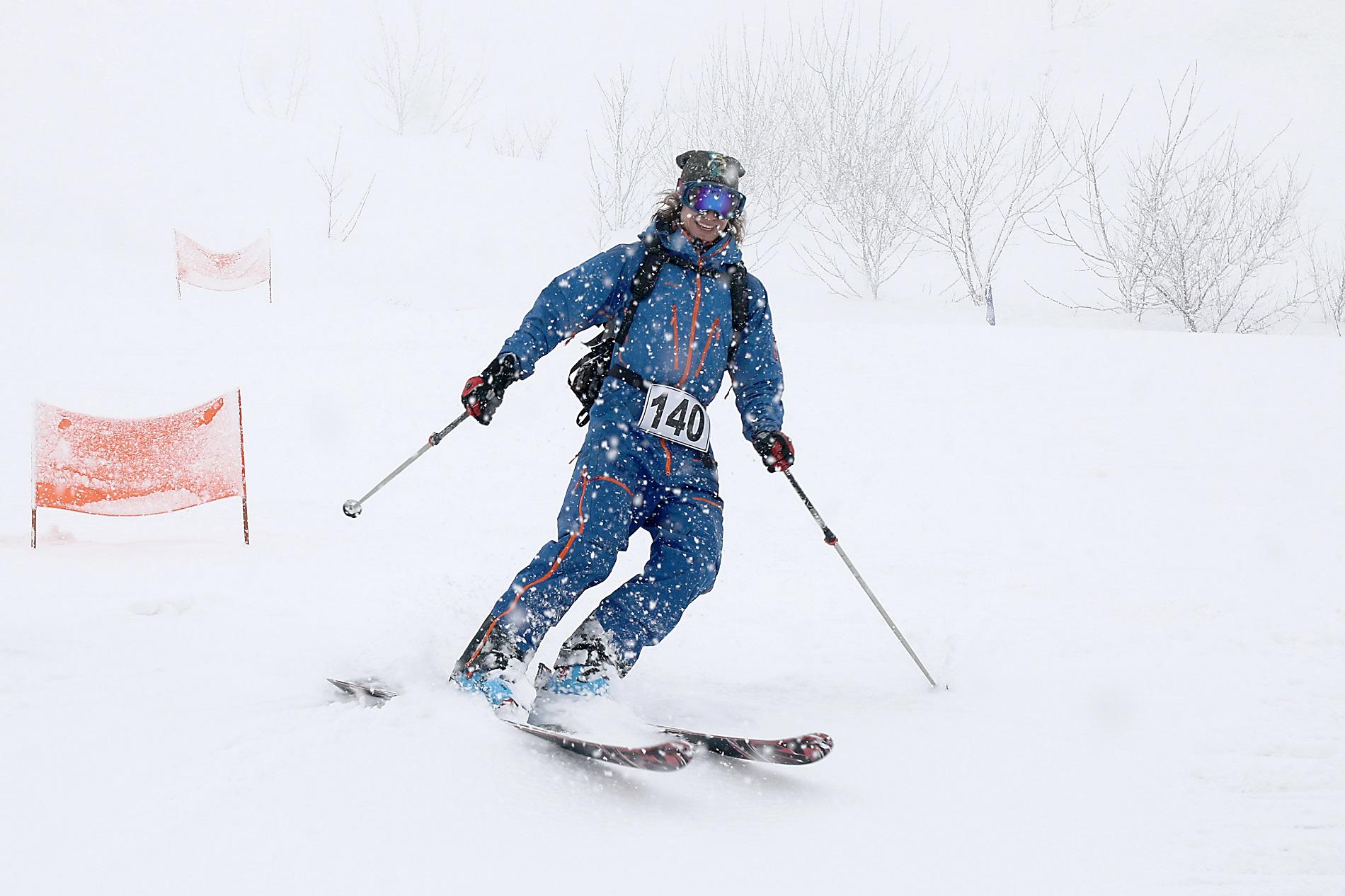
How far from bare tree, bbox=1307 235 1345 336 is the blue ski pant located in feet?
58.9

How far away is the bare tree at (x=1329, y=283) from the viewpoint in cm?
1677

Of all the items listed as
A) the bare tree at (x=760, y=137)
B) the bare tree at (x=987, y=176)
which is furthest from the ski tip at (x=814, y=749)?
the bare tree at (x=760, y=137)

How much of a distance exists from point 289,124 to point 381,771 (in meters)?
26.8

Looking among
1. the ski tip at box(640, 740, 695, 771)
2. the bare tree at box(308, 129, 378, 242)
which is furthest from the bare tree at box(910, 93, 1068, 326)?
the ski tip at box(640, 740, 695, 771)

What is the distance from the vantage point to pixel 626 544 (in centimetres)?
316

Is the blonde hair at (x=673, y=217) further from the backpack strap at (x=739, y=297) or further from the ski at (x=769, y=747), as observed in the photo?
the ski at (x=769, y=747)

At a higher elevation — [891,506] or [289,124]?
[289,124]

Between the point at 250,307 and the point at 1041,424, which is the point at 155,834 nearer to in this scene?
the point at 1041,424

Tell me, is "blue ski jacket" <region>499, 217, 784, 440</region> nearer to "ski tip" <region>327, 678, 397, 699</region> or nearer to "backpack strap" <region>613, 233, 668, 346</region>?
"backpack strap" <region>613, 233, 668, 346</region>

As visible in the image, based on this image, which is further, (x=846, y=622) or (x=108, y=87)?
(x=108, y=87)

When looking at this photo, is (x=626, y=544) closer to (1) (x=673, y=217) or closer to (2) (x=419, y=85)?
(1) (x=673, y=217)

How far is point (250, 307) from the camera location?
37.5 ft

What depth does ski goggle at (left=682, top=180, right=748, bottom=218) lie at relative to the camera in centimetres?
319

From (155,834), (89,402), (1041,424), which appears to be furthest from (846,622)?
(89,402)
